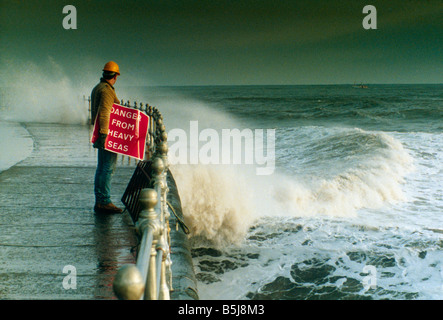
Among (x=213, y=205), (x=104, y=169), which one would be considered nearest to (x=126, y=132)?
(x=104, y=169)

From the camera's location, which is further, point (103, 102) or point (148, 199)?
point (103, 102)

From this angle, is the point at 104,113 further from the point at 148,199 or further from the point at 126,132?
the point at 148,199

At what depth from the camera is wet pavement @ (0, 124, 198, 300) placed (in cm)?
365

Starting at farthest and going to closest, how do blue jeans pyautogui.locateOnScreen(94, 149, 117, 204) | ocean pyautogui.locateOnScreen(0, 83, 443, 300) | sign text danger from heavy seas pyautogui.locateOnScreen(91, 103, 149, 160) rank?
ocean pyautogui.locateOnScreen(0, 83, 443, 300) → blue jeans pyautogui.locateOnScreen(94, 149, 117, 204) → sign text danger from heavy seas pyautogui.locateOnScreen(91, 103, 149, 160)

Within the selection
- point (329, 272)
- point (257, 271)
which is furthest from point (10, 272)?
point (329, 272)

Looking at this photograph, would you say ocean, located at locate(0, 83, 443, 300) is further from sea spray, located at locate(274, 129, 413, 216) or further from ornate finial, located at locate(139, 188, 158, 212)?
ornate finial, located at locate(139, 188, 158, 212)

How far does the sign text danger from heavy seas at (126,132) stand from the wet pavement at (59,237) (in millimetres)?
927

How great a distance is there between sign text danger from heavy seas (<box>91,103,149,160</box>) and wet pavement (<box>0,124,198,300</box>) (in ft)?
3.04

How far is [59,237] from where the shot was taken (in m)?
4.77

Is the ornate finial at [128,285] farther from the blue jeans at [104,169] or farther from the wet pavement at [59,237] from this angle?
the blue jeans at [104,169]

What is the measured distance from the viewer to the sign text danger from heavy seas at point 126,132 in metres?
5.22

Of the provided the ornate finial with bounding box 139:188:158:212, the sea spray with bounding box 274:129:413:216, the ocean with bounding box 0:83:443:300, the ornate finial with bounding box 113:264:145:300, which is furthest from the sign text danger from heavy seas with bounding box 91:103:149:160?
the sea spray with bounding box 274:129:413:216

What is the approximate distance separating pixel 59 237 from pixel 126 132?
150cm

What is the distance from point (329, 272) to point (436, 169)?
10477 mm
